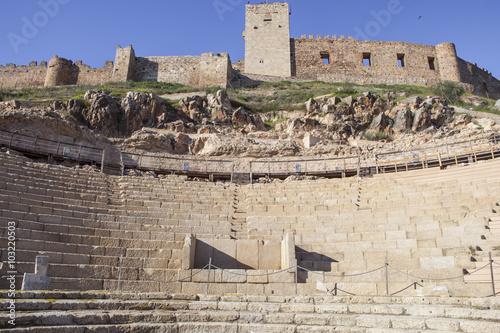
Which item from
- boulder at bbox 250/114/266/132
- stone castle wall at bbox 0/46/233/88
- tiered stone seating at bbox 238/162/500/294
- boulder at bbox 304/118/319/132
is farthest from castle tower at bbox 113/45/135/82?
tiered stone seating at bbox 238/162/500/294

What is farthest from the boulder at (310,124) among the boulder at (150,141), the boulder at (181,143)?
the boulder at (150,141)

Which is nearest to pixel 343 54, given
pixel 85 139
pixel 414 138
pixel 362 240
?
pixel 414 138

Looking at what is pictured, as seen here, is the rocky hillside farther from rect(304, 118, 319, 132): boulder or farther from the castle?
the castle

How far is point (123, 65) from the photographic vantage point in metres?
35.2

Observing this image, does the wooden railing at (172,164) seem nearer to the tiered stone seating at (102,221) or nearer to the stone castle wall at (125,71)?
the tiered stone seating at (102,221)

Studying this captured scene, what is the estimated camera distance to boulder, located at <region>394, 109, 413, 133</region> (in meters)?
24.3

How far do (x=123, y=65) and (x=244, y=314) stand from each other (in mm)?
33592

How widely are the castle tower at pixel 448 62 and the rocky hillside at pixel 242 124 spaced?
14.7 m

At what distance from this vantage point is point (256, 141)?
21000 mm

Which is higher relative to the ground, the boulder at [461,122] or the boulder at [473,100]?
the boulder at [473,100]

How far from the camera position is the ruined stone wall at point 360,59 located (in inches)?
1527

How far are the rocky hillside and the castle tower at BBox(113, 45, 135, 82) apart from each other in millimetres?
11031

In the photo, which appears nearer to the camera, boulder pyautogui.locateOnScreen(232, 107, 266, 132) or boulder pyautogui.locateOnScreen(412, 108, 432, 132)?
boulder pyautogui.locateOnScreen(412, 108, 432, 132)

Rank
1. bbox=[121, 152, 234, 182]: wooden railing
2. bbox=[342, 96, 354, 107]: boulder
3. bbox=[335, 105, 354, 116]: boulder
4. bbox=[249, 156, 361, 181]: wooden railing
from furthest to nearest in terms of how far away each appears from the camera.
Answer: bbox=[342, 96, 354, 107]: boulder, bbox=[335, 105, 354, 116]: boulder, bbox=[121, 152, 234, 182]: wooden railing, bbox=[249, 156, 361, 181]: wooden railing
